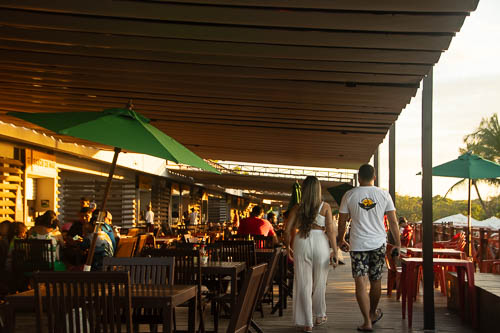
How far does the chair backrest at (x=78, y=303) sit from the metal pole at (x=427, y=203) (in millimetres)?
4220

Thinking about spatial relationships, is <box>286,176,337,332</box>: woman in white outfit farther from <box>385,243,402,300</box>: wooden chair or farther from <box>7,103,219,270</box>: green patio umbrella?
<box>385,243,402,300</box>: wooden chair

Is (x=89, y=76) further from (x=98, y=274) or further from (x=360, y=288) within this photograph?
(x=98, y=274)

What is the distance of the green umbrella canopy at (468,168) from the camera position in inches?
453

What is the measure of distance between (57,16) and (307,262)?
3.17 meters

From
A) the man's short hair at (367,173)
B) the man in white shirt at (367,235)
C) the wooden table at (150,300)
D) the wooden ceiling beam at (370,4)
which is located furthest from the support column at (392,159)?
the wooden table at (150,300)

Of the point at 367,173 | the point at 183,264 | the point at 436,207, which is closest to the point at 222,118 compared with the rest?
the point at 367,173

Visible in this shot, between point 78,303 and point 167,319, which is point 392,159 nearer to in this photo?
point 167,319

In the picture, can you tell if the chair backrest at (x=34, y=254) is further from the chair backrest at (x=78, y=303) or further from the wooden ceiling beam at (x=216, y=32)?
the chair backrest at (x=78, y=303)

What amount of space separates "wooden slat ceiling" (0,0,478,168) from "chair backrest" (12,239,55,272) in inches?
72.7

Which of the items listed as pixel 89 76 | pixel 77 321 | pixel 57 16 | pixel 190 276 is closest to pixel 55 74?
pixel 89 76

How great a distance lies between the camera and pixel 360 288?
269 inches

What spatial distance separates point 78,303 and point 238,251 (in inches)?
180

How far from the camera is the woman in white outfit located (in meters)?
6.85

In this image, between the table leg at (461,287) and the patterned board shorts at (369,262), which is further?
the table leg at (461,287)
